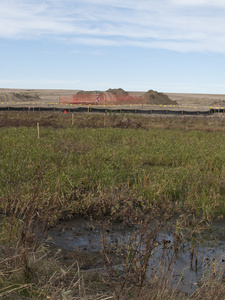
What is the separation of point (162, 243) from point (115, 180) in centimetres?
253

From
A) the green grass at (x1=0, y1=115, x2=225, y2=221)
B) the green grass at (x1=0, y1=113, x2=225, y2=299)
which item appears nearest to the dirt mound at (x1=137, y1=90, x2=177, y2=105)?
the green grass at (x1=0, y1=113, x2=225, y2=299)

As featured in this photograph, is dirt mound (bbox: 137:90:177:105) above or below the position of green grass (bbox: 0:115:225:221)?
above

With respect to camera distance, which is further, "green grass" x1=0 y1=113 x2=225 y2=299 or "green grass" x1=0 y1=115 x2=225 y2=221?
"green grass" x1=0 y1=115 x2=225 y2=221

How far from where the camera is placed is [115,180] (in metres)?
6.82

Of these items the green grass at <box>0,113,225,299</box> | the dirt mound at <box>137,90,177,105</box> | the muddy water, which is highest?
the dirt mound at <box>137,90,177,105</box>

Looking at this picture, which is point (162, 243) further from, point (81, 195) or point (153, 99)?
point (153, 99)

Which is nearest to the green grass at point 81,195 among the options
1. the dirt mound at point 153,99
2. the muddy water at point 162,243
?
the muddy water at point 162,243

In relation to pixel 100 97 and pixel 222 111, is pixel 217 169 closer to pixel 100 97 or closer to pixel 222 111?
pixel 222 111

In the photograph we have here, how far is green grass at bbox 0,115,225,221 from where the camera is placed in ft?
17.6

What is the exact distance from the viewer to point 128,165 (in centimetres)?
812

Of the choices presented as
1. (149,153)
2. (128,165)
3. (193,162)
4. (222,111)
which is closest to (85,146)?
(149,153)

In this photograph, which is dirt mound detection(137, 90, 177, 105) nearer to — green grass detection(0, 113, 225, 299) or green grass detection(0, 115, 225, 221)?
green grass detection(0, 113, 225, 299)

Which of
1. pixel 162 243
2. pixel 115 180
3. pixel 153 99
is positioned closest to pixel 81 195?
pixel 115 180

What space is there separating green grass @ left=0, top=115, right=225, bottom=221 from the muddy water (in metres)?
0.27
